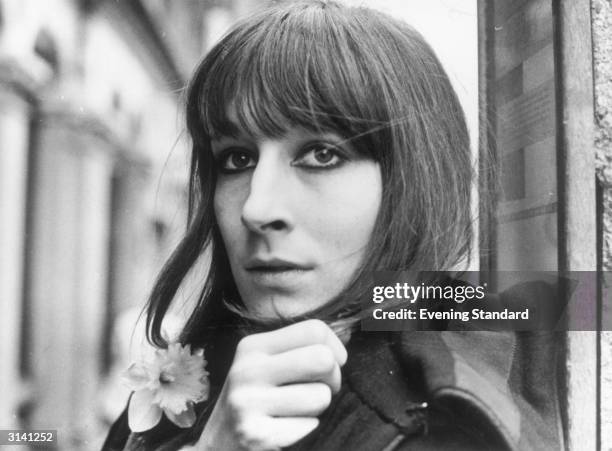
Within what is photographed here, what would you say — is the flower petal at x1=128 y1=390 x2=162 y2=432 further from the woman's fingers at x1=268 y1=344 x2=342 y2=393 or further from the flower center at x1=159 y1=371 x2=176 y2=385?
the woman's fingers at x1=268 y1=344 x2=342 y2=393

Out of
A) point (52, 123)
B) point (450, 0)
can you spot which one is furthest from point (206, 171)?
point (450, 0)

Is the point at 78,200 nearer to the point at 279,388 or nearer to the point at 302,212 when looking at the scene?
the point at 302,212

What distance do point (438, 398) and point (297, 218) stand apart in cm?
56

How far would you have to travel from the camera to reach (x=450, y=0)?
76.6 inches

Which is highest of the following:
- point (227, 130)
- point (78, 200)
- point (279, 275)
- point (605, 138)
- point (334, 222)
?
point (605, 138)

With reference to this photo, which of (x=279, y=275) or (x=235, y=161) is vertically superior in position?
(x=235, y=161)

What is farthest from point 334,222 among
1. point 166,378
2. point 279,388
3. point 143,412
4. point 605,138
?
point 605,138

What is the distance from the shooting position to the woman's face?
1742 mm

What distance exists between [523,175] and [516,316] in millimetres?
395

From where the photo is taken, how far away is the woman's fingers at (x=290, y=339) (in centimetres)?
171

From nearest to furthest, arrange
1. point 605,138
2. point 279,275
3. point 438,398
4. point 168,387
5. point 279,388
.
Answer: point 438,398, point 279,388, point 279,275, point 168,387, point 605,138

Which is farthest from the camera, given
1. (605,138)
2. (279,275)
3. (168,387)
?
(605,138)

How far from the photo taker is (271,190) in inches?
68.9

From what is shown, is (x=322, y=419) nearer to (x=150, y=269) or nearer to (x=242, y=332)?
(x=242, y=332)
